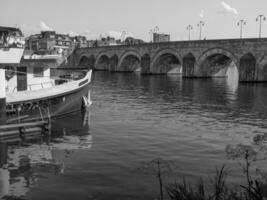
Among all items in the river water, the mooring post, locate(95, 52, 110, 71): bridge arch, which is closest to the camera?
the river water

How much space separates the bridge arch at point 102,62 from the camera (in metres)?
112

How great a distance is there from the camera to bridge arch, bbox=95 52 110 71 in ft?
368

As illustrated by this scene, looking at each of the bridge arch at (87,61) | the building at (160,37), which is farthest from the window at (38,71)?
the building at (160,37)

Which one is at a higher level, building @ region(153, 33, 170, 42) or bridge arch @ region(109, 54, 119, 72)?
building @ region(153, 33, 170, 42)

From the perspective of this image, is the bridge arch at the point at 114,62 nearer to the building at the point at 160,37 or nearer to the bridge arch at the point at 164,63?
the bridge arch at the point at 164,63

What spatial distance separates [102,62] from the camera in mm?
115312

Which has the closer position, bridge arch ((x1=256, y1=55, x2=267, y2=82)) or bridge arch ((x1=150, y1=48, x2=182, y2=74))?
bridge arch ((x1=256, y1=55, x2=267, y2=82))

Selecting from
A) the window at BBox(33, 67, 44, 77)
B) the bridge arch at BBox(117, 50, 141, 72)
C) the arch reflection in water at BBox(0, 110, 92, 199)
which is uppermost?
the bridge arch at BBox(117, 50, 141, 72)

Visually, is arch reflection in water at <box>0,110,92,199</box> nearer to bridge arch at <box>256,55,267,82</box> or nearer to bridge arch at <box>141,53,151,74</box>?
bridge arch at <box>256,55,267,82</box>

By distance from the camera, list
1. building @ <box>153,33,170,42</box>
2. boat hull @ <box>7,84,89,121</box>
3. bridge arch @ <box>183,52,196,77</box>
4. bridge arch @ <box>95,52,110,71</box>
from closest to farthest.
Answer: boat hull @ <box>7,84,89,121</box>
bridge arch @ <box>183,52,196,77</box>
bridge arch @ <box>95,52,110,71</box>
building @ <box>153,33,170,42</box>

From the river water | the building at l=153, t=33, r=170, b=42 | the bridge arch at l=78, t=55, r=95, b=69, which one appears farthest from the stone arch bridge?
the building at l=153, t=33, r=170, b=42

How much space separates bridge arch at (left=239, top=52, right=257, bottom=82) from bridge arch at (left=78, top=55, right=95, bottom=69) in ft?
206

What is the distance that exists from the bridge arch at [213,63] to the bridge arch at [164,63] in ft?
31.6

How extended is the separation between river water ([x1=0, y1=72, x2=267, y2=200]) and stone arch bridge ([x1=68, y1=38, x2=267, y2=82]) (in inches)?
1171
